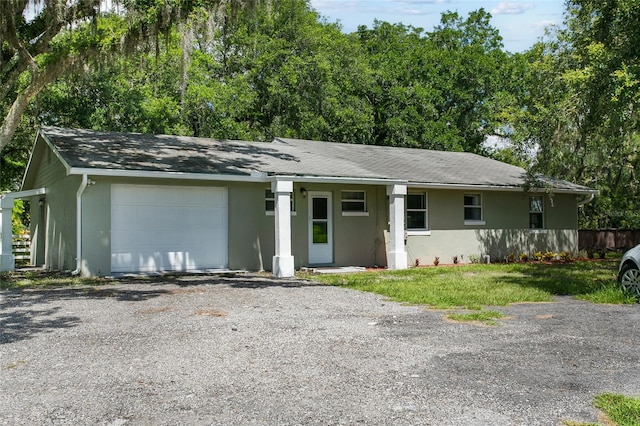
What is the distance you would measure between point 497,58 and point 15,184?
27294 mm

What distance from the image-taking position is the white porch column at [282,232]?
14727mm

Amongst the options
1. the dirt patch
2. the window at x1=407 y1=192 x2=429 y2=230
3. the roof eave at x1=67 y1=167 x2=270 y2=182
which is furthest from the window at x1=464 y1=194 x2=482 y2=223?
the dirt patch

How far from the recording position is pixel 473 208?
66.0 ft

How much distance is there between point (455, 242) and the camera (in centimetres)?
1944

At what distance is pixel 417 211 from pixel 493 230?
131 inches

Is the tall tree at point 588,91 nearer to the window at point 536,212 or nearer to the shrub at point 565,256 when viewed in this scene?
the window at point 536,212

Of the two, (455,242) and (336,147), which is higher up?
(336,147)

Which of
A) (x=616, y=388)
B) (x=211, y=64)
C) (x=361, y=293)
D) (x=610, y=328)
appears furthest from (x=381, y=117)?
(x=616, y=388)

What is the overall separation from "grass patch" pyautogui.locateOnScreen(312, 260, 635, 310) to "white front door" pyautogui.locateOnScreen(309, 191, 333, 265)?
6.85ft

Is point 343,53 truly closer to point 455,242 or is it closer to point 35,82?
point 455,242

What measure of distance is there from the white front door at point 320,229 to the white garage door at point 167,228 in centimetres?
261

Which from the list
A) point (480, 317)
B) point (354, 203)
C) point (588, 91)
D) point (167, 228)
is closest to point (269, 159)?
point (354, 203)

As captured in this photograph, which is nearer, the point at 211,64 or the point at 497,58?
the point at 211,64

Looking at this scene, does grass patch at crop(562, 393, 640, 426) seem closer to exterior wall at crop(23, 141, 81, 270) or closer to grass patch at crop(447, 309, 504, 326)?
grass patch at crop(447, 309, 504, 326)
